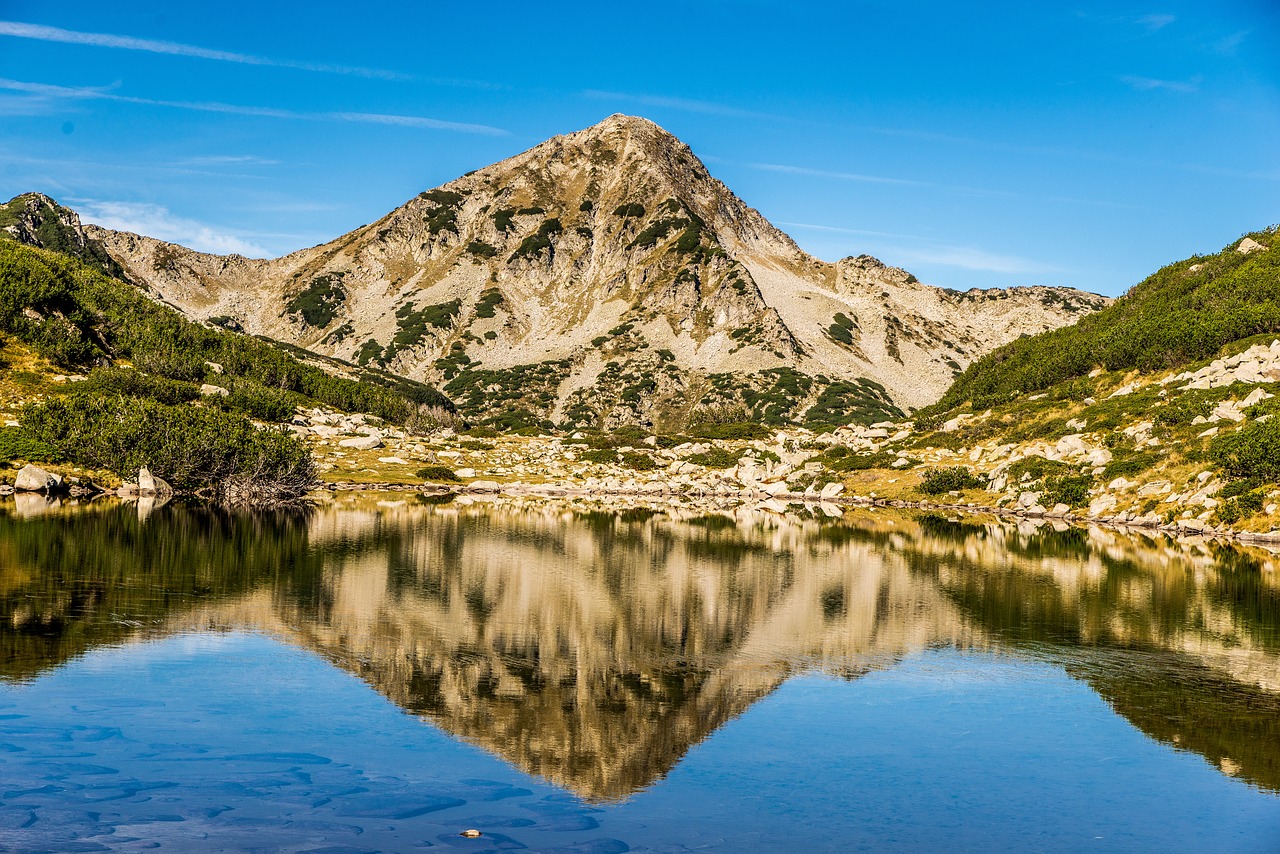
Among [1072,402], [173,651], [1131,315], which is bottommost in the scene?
[173,651]

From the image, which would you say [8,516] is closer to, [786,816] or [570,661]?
[570,661]

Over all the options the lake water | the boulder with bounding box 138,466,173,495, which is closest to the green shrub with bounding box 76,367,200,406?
the boulder with bounding box 138,466,173,495

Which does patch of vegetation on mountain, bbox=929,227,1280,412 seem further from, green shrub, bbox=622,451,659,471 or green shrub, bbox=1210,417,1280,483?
green shrub, bbox=622,451,659,471

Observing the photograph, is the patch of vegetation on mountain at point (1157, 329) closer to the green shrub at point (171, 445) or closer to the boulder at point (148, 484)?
the green shrub at point (171, 445)

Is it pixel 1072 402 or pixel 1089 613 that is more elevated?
pixel 1072 402

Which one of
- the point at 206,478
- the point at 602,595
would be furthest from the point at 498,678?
the point at 206,478

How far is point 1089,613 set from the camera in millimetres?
38781

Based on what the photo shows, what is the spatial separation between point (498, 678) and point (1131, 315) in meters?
140

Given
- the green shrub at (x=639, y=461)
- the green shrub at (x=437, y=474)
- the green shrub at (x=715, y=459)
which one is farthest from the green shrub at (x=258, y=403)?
the green shrub at (x=715, y=459)

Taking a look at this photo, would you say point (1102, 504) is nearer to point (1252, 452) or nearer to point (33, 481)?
point (1252, 452)

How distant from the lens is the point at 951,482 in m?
105

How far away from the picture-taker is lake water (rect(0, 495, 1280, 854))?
15914 millimetres

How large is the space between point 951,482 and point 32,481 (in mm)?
84946

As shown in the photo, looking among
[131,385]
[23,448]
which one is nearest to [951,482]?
[23,448]
